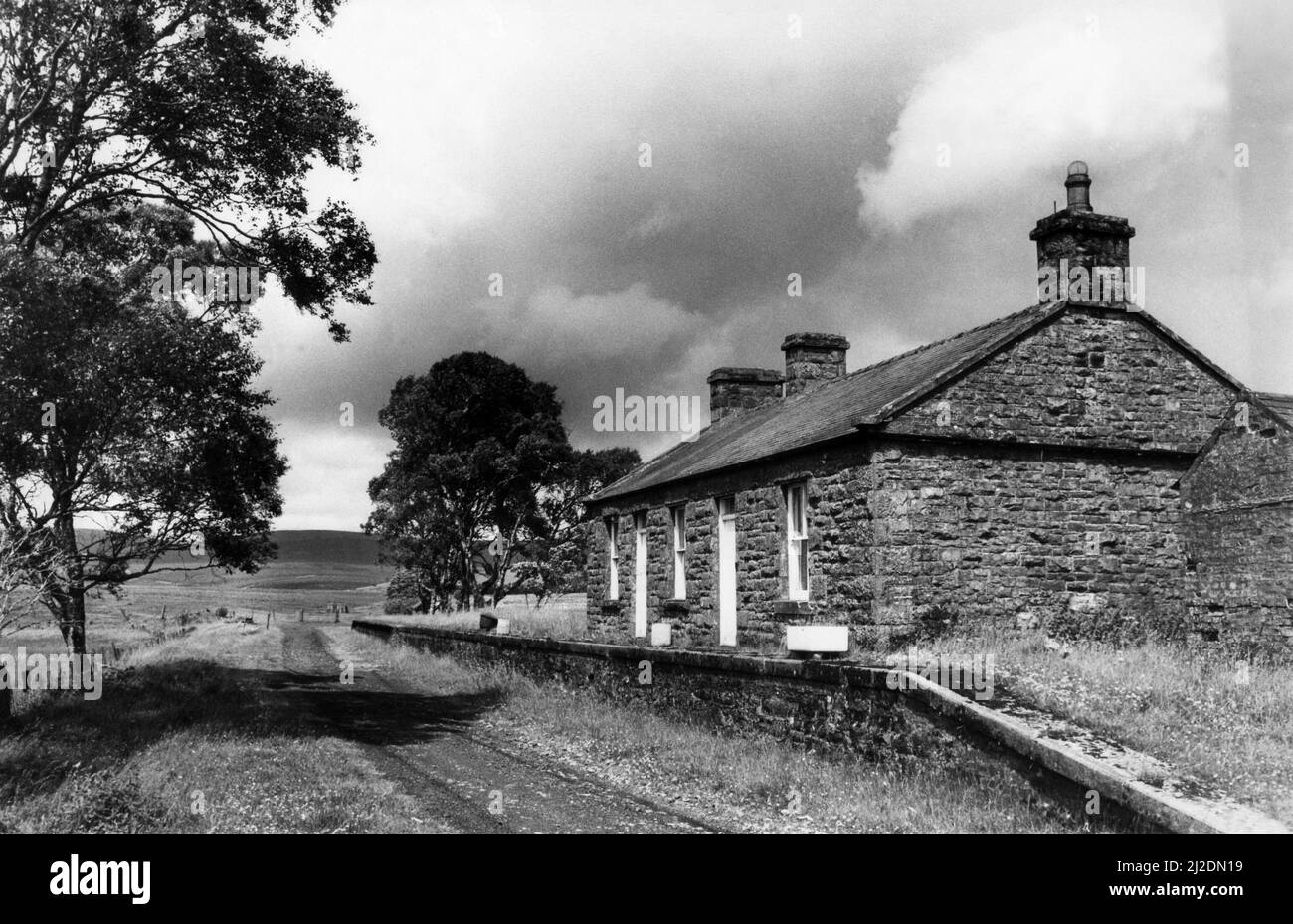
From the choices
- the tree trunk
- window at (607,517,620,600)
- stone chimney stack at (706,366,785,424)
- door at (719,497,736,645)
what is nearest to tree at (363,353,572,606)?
stone chimney stack at (706,366,785,424)

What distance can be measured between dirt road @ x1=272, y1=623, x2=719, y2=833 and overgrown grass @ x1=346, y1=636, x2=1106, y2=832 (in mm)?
765

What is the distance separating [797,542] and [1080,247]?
6901mm

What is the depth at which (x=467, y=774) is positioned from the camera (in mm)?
11602

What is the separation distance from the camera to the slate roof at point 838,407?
15.1 m

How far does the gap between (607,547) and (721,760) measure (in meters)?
12.5

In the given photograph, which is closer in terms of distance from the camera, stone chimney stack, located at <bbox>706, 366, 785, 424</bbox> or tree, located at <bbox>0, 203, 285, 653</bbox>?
tree, located at <bbox>0, 203, 285, 653</bbox>

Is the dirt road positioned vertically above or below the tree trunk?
below

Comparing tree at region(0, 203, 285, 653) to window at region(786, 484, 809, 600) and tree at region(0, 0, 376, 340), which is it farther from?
window at region(786, 484, 809, 600)

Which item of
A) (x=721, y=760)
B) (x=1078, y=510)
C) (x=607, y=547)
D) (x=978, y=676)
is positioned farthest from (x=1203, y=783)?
(x=607, y=547)

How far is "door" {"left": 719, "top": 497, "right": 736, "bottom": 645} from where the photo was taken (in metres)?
17.7

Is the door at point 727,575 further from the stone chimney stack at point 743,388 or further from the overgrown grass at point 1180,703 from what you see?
the stone chimney stack at point 743,388

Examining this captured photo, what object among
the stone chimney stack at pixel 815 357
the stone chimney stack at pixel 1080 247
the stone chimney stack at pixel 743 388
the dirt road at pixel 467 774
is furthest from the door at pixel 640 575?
the stone chimney stack at pixel 1080 247

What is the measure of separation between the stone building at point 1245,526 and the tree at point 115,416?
1599 cm
